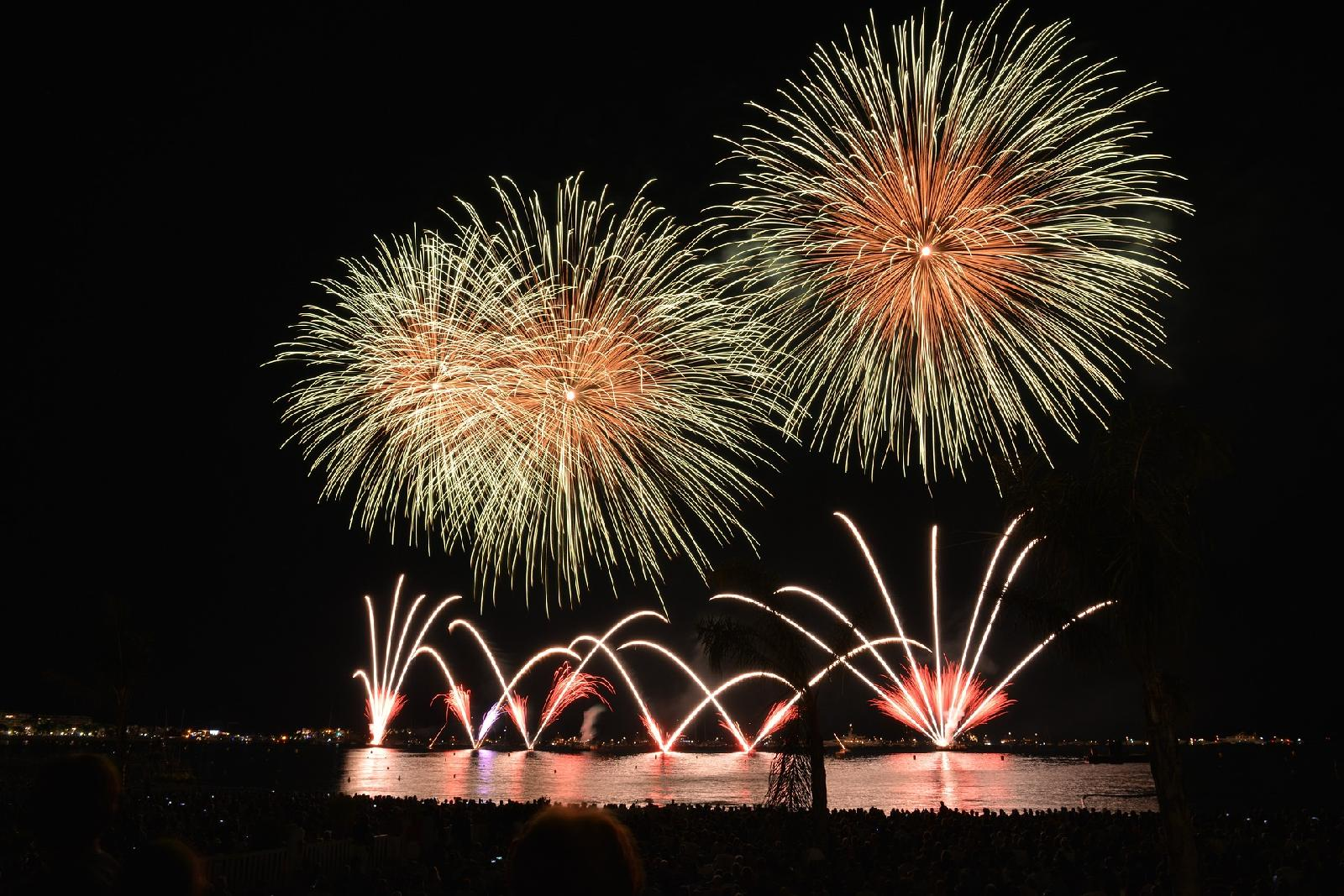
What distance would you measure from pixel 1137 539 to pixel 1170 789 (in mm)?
3309

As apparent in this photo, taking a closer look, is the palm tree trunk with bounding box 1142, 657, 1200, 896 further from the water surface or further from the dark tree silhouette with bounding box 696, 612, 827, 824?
the water surface

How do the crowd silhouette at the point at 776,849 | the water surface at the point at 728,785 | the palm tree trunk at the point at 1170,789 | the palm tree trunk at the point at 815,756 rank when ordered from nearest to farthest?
the palm tree trunk at the point at 1170,789 → the crowd silhouette at the point at 776,849 → the palm tree trunk at the point at 815,756 → the water surface at the point at 728,785

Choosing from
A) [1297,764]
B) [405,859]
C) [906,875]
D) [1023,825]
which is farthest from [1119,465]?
[1297,764]

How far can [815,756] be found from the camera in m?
22.2

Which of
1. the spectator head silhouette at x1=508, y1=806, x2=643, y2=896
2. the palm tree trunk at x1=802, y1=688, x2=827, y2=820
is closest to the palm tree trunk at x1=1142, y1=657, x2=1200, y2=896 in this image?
the palm tree trunk at x1=802, y1=688, x2=827, y2=820

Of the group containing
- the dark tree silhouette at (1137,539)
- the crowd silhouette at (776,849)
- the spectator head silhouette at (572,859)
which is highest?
the dark tree silhouette at (1137,539)

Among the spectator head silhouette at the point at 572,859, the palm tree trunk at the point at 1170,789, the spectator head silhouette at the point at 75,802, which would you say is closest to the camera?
the spectator head silhouette at the point at 572,859

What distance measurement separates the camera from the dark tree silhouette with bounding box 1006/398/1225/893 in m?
13.1

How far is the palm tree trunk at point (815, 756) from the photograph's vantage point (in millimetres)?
20594

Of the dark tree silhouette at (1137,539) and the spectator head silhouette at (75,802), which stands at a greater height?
the dark tree silhouette at (1137,539)

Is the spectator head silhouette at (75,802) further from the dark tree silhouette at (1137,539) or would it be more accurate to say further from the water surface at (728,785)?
the water surface at (728,785)

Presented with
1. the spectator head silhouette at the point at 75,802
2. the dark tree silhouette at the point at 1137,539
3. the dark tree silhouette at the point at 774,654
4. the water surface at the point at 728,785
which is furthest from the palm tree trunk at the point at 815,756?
the water surface at the point at 728,785

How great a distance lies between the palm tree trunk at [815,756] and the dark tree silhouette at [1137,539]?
845 cm

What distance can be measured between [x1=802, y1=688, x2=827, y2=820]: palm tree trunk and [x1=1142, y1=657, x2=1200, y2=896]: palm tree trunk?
8.98 m
